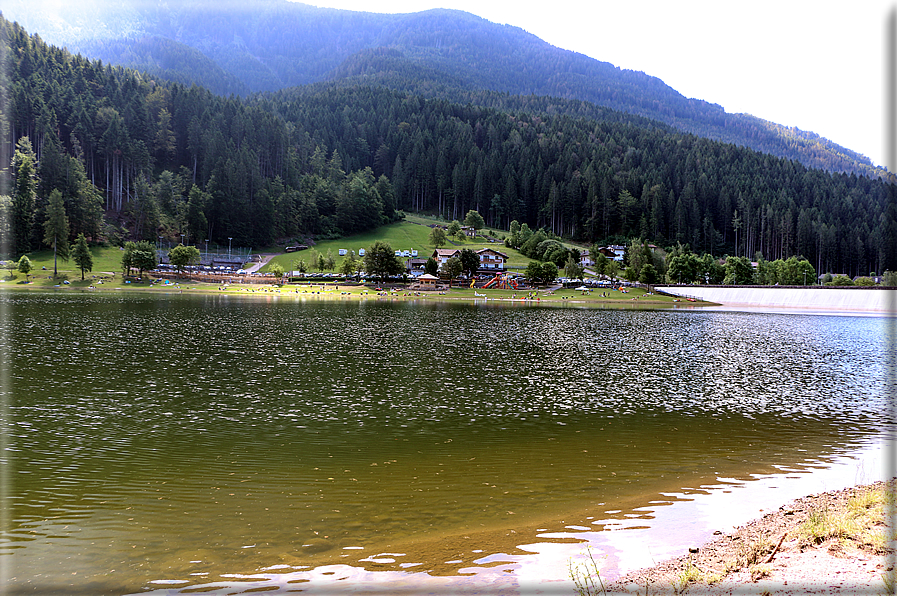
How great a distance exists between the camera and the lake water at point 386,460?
9.21m

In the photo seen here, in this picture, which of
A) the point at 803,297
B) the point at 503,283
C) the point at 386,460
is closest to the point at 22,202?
the point at 503,283

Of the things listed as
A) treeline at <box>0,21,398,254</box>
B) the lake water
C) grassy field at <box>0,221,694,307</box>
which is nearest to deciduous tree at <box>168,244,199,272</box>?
grassy field at <box>0,221,694,307</box>

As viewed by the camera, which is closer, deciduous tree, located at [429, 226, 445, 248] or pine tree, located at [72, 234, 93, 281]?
pine tree, located at [72, 234, 93, 281]

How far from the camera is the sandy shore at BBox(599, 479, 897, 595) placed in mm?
6930

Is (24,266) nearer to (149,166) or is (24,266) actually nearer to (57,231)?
Result: (57,231)

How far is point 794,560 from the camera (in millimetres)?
7898

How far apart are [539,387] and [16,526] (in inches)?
804

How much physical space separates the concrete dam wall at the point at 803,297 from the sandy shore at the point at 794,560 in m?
98.5

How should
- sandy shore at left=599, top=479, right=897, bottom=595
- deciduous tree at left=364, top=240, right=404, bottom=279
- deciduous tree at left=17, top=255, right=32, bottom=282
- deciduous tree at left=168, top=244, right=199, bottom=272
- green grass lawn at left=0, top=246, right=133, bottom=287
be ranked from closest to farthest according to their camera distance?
sandy shore at left=599, top=479, right=897, bottom=595 → deciduous tree at left=17, top=255, right=32, bottom=282 → green grass lawn at left=0, top=246, right=133, bottom=287 → deciduous tree at left=168, top=244, right=199, bottom=272 → deciduous tree at left=364, top=240, right=404, bottom=279

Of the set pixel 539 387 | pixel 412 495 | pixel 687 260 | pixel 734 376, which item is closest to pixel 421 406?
pixel 539 387

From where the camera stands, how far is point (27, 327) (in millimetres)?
41500

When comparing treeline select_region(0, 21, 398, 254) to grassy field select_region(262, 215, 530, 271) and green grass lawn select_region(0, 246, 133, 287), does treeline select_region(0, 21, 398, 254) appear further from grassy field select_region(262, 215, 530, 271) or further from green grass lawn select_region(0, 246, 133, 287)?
grassy field select_region(262, 215, 530, 271)

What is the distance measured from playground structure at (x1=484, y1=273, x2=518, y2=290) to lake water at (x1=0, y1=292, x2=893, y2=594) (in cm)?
9645

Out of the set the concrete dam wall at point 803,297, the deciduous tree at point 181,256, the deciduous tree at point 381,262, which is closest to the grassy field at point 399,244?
the deciduous tree at point 181,256
